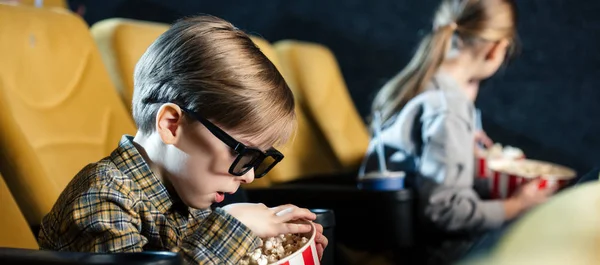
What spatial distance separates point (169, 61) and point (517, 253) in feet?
1.29

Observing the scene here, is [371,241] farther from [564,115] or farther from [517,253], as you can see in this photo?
[564,115]

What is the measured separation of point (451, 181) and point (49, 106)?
2.26 feet

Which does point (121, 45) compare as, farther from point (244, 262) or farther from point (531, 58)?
point (531, 58)

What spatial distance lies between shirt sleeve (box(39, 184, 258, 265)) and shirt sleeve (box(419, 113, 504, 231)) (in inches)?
25.5

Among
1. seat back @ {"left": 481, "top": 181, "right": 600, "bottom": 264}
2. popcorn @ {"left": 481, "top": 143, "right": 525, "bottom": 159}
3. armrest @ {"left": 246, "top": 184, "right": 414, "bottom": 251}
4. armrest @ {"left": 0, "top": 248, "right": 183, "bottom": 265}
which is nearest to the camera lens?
seat back @ {"left": 481, "top": 181, "right": 600, "bottom": 264}

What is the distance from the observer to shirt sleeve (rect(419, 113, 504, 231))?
123 centimetres

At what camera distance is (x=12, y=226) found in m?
0.83

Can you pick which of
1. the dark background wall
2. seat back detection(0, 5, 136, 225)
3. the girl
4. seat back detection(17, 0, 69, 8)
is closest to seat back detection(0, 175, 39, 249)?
seat back detection(0, 5, 136, 225)

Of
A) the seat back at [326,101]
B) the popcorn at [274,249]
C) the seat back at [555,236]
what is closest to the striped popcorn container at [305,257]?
the popcorn at [274,249]

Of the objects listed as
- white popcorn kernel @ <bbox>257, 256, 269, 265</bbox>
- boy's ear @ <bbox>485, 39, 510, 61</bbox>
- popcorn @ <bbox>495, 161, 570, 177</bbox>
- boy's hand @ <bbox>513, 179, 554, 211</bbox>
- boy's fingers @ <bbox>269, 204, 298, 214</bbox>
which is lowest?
popcorn @ <bbox>495, 161, 570, 177</bbox>

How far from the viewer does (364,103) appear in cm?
216

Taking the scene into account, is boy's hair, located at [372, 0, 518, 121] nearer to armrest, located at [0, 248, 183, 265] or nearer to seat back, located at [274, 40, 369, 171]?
seat back, located at [274, 40, 369, 171]

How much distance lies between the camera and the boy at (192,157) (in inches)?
23.9

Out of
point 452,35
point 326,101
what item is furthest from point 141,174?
point 326,101
